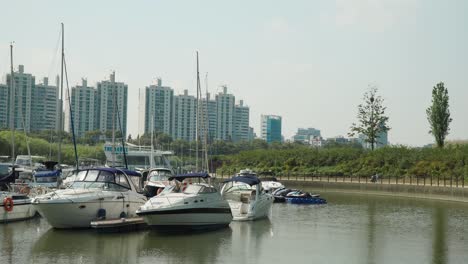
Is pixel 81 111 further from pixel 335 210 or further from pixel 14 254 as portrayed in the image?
pixel 14 254

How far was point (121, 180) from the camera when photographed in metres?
33.0

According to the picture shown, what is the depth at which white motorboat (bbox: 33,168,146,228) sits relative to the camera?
29561mm

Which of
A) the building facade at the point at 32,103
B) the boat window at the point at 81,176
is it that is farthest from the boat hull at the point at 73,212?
the building facade at the point at 32,103

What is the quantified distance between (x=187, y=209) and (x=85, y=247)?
249 inches

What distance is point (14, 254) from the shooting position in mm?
23953

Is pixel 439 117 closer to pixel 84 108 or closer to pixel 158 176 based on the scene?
pixel 158 176

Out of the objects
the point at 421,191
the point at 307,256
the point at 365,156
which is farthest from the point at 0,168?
the point at 365,156

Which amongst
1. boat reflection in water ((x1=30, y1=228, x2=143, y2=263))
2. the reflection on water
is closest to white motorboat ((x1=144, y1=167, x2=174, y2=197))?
boat reflection in water ((x1=30, y1=228, x2=143, y2=263))

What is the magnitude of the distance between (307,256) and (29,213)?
17.9 m

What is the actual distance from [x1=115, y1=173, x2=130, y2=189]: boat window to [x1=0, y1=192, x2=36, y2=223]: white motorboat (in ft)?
19.3

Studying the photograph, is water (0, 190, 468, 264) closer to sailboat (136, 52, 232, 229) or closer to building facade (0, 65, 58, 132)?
sailboat (136, 52, 232, 229)

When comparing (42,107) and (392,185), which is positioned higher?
(42,107)

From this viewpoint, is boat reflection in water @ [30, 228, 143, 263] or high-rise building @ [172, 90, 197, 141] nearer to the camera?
boat reflection in water @ [30, 228, 143, 263]

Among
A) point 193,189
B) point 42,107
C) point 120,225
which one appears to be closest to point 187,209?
point 193,189
